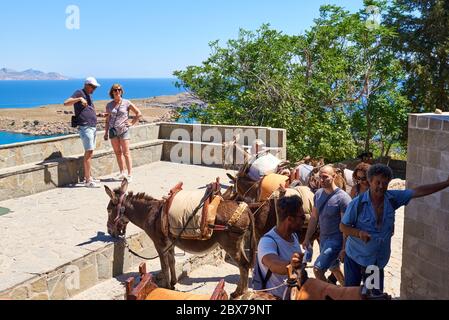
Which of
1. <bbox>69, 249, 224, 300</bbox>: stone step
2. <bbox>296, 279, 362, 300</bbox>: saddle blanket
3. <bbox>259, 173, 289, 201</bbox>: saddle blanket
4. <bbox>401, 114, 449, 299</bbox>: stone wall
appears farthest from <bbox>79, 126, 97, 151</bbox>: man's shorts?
<bbox>296, 279, 362, 300</bbox>: saddle blanket

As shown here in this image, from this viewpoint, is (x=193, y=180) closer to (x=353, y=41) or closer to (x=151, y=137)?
(x=151, y=137)

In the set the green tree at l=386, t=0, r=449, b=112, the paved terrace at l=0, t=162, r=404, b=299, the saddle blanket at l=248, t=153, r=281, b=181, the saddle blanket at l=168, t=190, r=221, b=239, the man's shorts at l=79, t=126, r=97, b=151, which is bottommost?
the paved terrace at l=0, t=162, r=404, b=299

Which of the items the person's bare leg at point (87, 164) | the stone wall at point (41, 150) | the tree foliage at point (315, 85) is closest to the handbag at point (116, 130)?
the person's bare leg at point (87, 164)

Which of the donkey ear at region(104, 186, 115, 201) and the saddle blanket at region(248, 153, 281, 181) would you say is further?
the saddle blanket at region(248, 153, 281, 181)

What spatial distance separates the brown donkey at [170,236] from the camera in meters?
6.09

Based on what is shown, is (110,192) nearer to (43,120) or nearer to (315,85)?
(315,85)

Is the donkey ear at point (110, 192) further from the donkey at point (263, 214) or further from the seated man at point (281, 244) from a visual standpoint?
the seated man at point (281, 244)

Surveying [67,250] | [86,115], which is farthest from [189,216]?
[86,115]

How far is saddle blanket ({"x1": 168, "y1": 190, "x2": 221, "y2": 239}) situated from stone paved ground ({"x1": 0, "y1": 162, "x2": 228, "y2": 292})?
1179 mm

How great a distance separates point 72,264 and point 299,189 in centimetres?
304

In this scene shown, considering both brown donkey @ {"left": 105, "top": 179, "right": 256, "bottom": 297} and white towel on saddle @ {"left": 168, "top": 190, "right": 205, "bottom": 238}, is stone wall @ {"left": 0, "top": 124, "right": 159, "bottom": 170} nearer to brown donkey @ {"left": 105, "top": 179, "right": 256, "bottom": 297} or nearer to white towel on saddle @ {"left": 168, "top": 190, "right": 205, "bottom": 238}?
brown donkey @ {"left": 105, "top": 179, "right": 256, "bottom": 297}

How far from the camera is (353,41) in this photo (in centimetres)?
2138

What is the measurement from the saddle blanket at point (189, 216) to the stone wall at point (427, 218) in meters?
2.37

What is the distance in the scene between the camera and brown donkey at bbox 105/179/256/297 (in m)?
6.09
